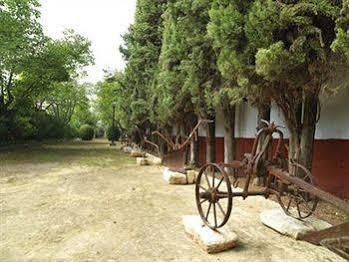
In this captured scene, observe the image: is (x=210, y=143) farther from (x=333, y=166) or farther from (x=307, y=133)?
(x=307, y=133)

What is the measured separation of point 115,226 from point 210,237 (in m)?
1.69

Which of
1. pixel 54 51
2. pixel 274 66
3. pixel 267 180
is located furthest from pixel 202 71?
pixel 54 51

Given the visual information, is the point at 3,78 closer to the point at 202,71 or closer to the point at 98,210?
the point at 202,71

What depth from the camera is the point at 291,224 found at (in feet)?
17.7

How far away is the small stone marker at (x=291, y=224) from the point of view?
17.1 feet

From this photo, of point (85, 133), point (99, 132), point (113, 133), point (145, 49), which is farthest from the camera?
point (99, 132)

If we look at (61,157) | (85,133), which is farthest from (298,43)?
(85,133)

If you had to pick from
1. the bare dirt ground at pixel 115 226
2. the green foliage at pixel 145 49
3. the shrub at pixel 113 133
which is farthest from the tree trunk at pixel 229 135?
the shrub at pixel 113 133

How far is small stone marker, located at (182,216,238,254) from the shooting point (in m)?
4.71

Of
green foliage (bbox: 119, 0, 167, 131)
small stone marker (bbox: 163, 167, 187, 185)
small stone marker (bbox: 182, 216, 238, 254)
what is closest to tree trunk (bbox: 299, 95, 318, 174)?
small stone marker (bbox: 182, 216, 238, 254)

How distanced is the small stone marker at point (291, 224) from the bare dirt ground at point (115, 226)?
0.11 metres

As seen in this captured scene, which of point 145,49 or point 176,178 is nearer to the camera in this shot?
point 176,178

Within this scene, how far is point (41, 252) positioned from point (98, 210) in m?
2.25

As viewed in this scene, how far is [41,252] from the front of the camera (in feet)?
15.5
